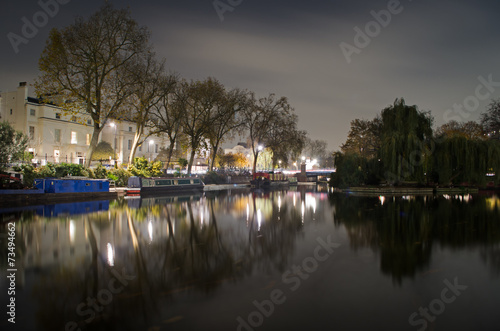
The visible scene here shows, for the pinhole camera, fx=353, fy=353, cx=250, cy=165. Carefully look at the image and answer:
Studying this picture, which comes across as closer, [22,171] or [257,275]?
[257,275]

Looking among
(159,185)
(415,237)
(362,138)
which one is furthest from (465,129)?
(415,237)

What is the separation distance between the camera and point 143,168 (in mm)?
36969

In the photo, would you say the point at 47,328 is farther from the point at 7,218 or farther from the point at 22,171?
the point at 22,171

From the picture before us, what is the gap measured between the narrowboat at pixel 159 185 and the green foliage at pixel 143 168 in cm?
209

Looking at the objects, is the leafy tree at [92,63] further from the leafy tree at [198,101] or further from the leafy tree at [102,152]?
the leafy tree at [102,152]

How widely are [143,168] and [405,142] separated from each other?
2664cm

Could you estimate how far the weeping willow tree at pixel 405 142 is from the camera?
1362 inches

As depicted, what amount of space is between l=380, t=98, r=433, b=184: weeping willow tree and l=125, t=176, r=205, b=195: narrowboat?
68.3 ft

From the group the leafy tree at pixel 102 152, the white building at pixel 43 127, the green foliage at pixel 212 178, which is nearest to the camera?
the white building at pixel 43 127

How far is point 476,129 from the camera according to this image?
6819cm

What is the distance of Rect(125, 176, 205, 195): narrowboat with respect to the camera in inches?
1284

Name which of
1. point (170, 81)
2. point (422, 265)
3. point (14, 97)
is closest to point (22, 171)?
point (170, 81)

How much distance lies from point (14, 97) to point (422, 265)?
192 ft

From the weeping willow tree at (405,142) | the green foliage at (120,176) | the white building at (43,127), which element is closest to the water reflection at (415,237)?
the weeping willow tree at (405,142)
